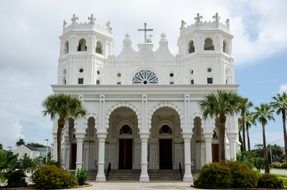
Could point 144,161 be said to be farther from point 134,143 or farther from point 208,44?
point 208,44

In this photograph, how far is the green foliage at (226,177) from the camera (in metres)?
24.5

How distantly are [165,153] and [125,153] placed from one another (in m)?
4.05

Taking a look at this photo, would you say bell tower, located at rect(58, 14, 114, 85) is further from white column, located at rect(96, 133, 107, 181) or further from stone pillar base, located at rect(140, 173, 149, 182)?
stone pillar base, located at rect(140, 173, 149, 182)

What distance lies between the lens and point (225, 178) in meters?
24.6

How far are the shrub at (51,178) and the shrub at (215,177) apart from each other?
8.67 meters

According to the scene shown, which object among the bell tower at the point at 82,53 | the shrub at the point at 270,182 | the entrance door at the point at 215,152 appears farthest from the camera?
the bell tower at the point at 82,53

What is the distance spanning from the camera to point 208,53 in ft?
132

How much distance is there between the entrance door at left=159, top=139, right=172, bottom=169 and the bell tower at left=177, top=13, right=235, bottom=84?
283 inches

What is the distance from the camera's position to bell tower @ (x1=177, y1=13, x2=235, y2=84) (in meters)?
40.0

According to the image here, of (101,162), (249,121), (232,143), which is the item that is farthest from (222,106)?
(249,121)

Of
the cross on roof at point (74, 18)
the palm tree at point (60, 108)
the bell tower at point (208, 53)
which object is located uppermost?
the cross on roof at point (74, 18)

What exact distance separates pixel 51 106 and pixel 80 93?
6.16m

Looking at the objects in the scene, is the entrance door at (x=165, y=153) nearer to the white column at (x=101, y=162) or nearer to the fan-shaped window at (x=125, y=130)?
the fan-shaped window at (x=125, y=130)

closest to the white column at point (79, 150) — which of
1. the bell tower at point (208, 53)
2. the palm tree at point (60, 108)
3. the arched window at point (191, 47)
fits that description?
the palm tree at point (60, 108)
